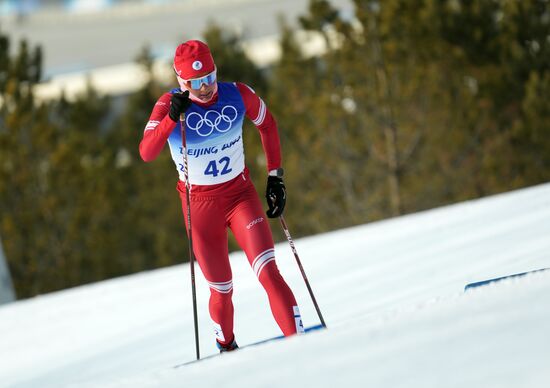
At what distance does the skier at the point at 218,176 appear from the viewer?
328 cm

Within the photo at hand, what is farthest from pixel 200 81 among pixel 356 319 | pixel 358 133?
pixel 358 133

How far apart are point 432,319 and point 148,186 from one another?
1892 centimetres

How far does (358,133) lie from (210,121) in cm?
1435

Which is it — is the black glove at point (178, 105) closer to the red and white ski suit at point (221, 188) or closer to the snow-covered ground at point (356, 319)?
the red and white ski suit at point (221, 188)

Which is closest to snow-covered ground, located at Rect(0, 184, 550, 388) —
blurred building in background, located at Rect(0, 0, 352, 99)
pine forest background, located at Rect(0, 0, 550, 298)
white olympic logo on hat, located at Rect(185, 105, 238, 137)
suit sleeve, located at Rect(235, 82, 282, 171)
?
suit sleeve, located at Rect(235, 82, 282, 171)

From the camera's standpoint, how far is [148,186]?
20.6 m

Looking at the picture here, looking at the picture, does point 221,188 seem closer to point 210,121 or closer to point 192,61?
point 210,121

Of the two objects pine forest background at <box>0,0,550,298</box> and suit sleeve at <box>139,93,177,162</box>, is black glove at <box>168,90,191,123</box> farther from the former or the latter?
pine forest background at <box>0,0,550,298</box>

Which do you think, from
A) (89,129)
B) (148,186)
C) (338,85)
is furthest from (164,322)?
(89,129)

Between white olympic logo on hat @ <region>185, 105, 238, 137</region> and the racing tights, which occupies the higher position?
white olympic logo on hat @ <region>185, 105, 238, 137</region>

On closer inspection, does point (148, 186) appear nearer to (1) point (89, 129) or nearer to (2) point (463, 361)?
(1) point (89, 129)

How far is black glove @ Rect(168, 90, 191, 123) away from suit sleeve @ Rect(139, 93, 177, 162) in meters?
0.02

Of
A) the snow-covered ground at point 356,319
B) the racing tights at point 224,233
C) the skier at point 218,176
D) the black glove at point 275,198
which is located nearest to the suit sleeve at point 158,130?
the skier at point 218,176

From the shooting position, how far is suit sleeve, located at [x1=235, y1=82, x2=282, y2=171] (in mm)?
3510
